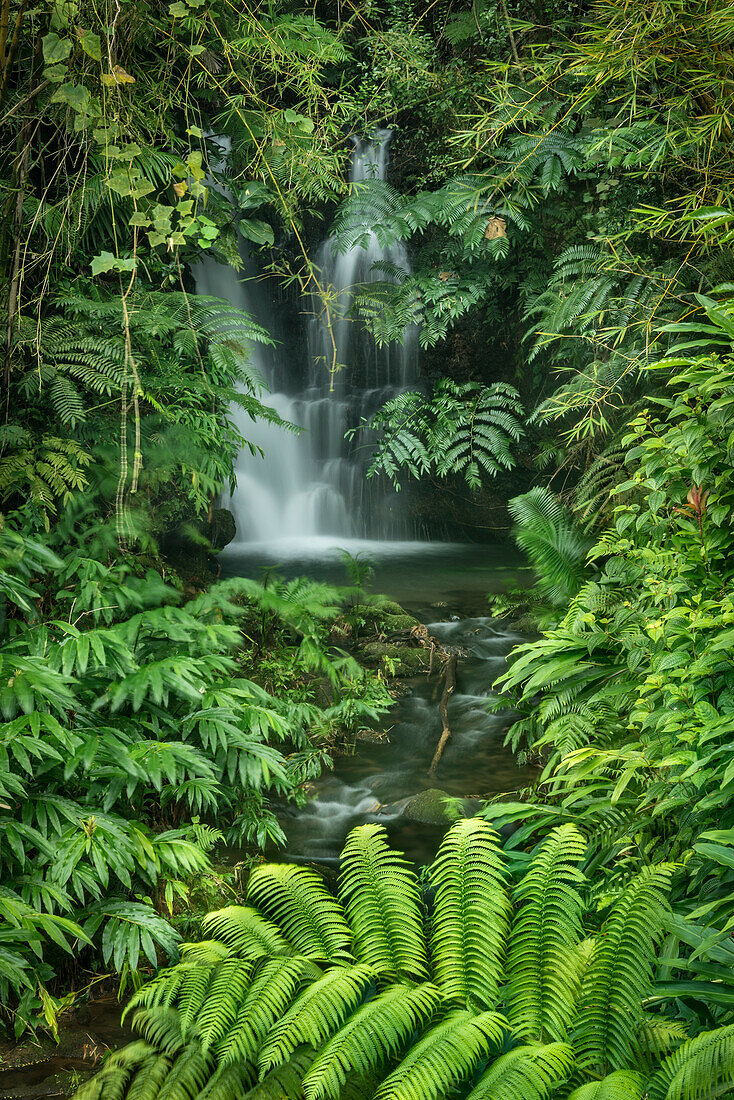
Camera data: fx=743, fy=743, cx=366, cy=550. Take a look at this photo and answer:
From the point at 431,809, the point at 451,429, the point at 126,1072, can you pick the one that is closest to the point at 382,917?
the point at 126,1072

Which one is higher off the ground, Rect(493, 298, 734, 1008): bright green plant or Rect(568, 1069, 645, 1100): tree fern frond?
Rect(493, 298, 734, 1008): bright green plant

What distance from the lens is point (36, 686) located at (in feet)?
7.87

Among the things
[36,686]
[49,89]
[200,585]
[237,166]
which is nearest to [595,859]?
[36,686]

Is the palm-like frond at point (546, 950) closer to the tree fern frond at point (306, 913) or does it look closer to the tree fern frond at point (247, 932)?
the tree fern frond at point (306, 913)

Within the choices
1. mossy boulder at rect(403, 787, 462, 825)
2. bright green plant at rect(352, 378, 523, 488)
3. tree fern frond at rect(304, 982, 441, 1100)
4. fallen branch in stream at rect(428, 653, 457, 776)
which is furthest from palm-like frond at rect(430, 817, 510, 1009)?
bright green plant at rect(352, 378, 523, 488)

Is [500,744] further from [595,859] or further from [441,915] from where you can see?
[441,915]

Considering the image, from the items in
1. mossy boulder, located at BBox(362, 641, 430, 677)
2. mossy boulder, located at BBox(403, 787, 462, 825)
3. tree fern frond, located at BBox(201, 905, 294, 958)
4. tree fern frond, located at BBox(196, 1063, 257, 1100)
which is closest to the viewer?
tree fern frond, located at BBox(196, 1063, 257, 1100)

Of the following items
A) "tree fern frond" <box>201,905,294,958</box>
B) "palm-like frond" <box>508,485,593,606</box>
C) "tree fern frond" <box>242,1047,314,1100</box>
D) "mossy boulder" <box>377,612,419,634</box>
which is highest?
"palm-like frond" <box>508,485,593,606</box>

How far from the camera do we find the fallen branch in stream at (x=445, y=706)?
4.34 m

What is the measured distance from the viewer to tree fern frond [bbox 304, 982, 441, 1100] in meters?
1.84

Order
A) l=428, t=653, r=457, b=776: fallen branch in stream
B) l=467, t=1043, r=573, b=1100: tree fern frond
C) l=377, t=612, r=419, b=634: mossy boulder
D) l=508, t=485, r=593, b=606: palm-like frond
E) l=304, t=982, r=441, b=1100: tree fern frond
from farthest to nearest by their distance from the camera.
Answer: l=377, t=612, r=419, b=634: mossy boulder
l=428, t=653, r=457, b=776: fallen branch in stream
l=508, t=485, r=593, b=606: palm-like frond
l=304, t=982, r=441, b=1100: tree fern frond
l=467, t=1043, r=573, b=1100: tree fern frond

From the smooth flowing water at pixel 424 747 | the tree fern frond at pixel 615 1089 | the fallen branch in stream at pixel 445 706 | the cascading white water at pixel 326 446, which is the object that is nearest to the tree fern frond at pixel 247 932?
the smooth flowing water at pixel 424 747

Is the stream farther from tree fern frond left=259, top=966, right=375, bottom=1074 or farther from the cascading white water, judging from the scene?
the cascading white water

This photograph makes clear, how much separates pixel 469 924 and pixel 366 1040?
1.59ft
